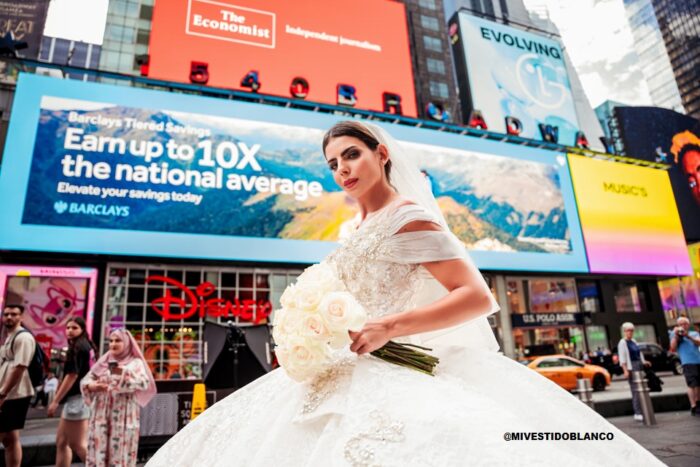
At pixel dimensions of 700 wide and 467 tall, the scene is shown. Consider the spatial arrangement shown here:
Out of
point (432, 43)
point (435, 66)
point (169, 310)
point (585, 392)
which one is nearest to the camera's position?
point (585, 392)

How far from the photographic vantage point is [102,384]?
4.32 meters

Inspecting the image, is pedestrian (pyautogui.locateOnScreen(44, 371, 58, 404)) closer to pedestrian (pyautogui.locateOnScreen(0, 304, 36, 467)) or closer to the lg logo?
pedestrian (pyautogui.locateOnScreen(0, 304, 36, 467))

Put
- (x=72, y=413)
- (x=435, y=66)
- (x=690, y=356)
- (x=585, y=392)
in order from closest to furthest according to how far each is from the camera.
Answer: (x=72, y=413) → (x=585, y=392) → (x=690, y=356) → (x=435, y=66)

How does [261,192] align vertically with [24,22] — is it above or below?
below

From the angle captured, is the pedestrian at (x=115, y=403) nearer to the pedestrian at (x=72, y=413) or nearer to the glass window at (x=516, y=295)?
the pedestrian at (x=72, y=413)

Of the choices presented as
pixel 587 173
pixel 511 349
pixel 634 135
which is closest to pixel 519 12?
pixel 587 173

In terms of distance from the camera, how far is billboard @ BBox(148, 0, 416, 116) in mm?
13867

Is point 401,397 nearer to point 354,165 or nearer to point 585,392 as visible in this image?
point 354,165

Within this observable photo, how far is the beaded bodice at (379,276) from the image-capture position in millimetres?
1467

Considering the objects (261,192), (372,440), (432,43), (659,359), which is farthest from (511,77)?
(432,43)

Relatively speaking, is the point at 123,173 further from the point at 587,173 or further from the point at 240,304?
the point at 587,173

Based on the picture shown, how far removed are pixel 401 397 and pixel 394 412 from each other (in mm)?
50

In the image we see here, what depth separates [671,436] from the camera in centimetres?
529

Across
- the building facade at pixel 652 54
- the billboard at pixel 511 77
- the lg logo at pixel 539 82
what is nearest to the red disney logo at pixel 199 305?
the billboard at pixel 511 77
